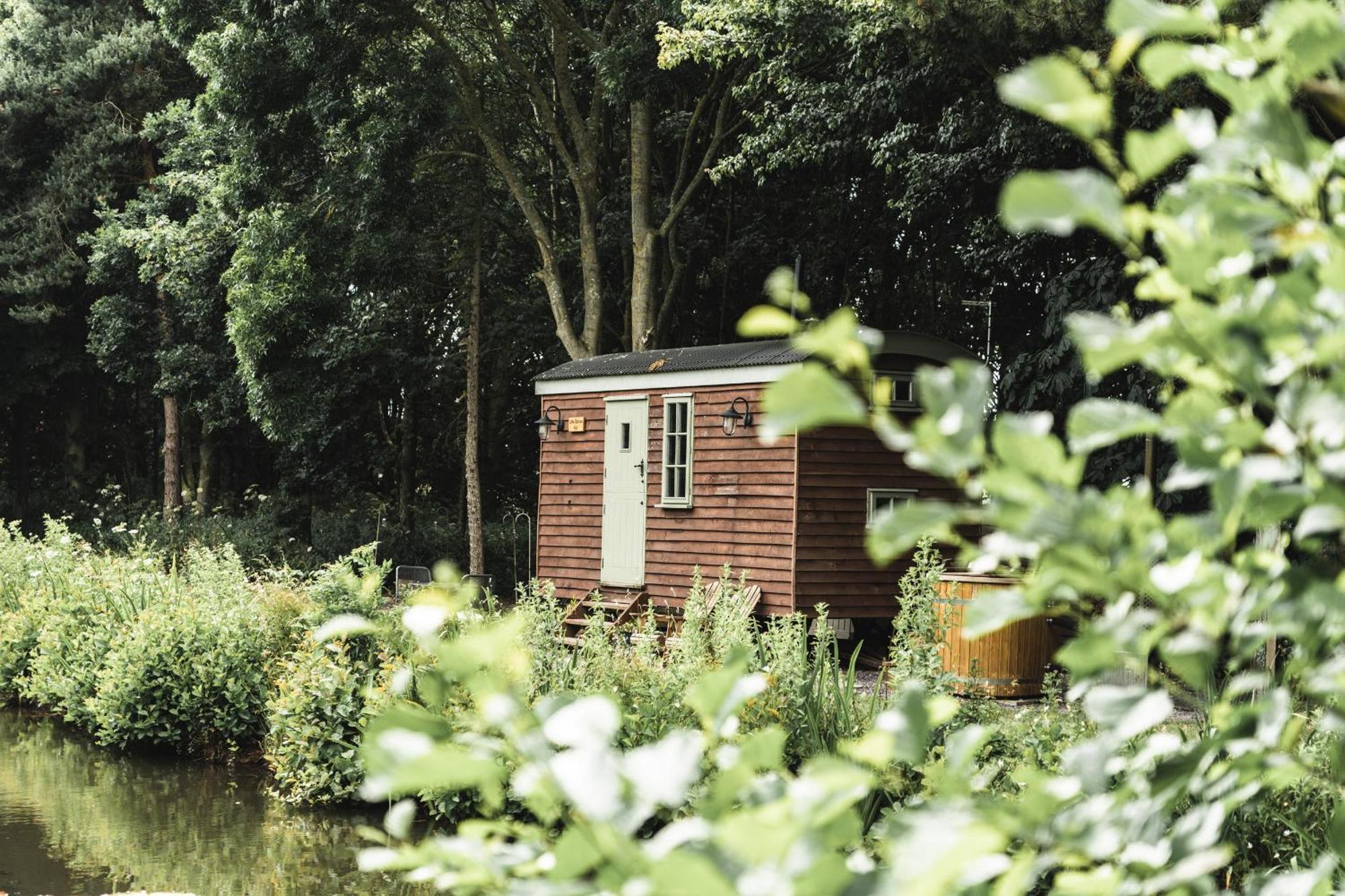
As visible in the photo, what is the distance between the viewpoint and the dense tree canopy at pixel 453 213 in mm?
12891

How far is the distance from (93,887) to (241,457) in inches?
815

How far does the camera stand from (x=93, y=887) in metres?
5.91

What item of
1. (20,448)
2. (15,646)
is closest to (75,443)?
(20,448)

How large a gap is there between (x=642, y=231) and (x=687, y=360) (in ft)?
16.9

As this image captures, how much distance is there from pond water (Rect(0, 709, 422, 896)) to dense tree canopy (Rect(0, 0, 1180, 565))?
6.80m

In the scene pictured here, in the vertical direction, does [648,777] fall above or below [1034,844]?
above

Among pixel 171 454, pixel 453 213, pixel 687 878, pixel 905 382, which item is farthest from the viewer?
pixel 171 454

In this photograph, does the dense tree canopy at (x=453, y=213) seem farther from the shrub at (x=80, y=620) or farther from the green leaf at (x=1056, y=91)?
the green leaf at (x=1056, y=91)

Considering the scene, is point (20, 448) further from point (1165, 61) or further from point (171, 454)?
point (1165, 61)

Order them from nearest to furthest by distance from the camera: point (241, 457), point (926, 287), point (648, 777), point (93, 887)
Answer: point (648, 777) → point (93, 887) → point (926, 287) → point (241, 457)

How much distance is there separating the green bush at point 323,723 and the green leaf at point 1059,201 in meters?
→ 6.75

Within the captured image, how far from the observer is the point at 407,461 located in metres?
20.9

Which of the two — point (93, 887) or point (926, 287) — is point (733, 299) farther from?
point (93, 887)

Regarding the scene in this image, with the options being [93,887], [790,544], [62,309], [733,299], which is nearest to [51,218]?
[62,309]
